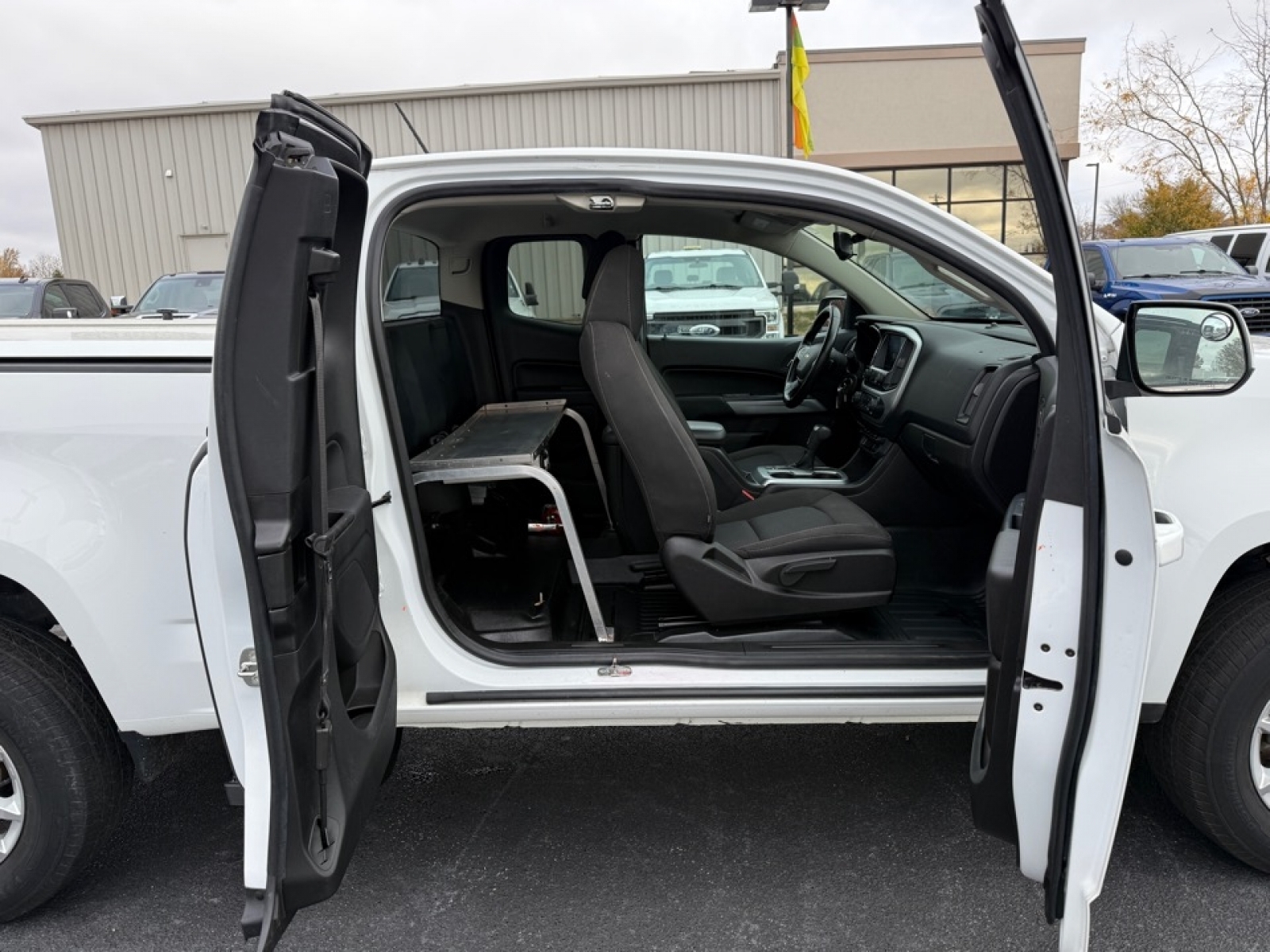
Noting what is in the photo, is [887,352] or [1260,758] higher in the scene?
[887,352]

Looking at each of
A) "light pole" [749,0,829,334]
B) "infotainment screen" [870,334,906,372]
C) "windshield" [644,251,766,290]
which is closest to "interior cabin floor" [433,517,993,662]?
"infotainment screen" [870,334,906,372]

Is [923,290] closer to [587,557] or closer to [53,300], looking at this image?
[587,557]

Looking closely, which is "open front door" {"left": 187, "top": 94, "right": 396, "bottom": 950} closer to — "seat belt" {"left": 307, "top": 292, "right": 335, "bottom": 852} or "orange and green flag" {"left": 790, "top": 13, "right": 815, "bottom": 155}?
"seat belt" {"left": 307, "top": 292, "right": 335, "bottom": 852}

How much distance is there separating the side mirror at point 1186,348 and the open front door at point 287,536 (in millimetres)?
1598

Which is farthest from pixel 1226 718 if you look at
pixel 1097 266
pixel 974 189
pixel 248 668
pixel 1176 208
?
pixel 1176 208

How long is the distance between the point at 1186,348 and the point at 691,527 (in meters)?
1.22

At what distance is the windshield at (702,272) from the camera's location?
17.7 ft

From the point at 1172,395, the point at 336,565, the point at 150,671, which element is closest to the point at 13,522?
the point at 150,671

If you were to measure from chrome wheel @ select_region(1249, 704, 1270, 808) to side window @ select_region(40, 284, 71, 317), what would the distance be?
1028 cm

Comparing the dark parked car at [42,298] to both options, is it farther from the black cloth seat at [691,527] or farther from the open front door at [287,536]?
the open front door at [287,536]

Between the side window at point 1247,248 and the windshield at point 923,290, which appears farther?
the side window at point 1247,248

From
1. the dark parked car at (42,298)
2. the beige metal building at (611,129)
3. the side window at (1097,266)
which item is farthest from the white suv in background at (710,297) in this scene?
the beige metal building at (611,129)

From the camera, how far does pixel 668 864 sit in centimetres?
241

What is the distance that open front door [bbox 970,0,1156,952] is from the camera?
5.13ft
